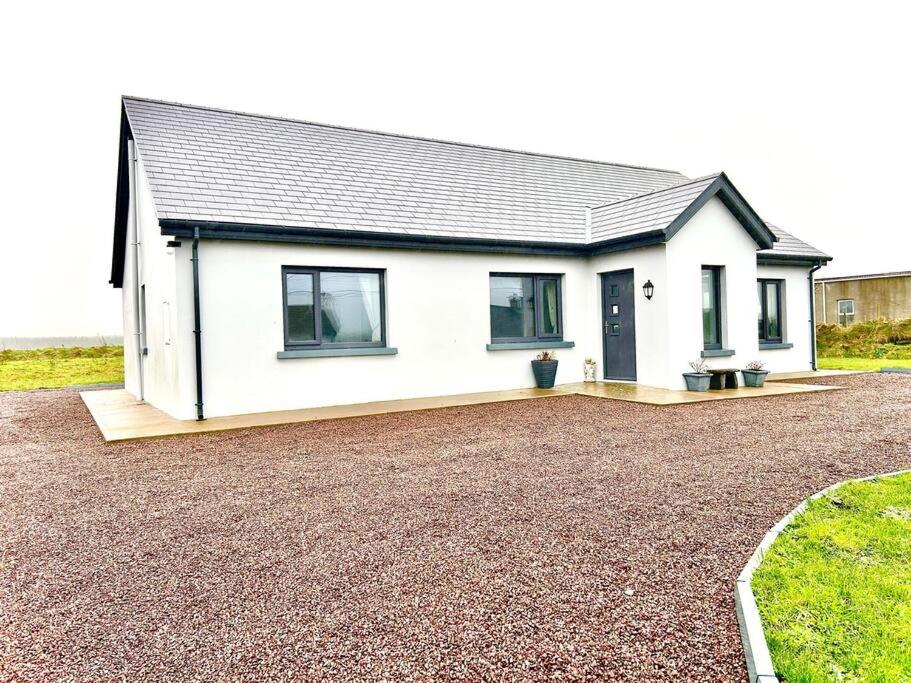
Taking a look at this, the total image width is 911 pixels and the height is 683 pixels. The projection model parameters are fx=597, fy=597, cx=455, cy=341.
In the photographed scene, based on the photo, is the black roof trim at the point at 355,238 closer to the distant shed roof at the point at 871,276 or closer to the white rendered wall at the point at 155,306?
the white rendered wall at the point at 155,306

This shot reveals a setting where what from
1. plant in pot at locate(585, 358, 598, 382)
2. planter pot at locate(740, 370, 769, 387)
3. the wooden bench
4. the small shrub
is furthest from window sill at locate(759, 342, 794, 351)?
plant in pot at locate(585, 358, 598, 382)

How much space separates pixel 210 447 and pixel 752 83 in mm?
23018

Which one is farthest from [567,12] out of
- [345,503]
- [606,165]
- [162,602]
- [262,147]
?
[162,602]

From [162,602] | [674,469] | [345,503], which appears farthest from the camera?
[674,469]

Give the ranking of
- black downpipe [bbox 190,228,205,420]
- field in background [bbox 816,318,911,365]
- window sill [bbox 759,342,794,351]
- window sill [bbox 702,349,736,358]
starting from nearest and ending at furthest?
black downpipe [bbox 190,228,205,420]
window sill [bbox 702,349,736,358]
window sill [bbox 759,342,794,351]
field in background [bbox 816,318,911,365]

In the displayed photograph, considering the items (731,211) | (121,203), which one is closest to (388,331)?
(731,211)

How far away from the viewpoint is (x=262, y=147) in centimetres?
1328

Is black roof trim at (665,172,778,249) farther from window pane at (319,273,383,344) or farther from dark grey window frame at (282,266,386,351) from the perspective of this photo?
dark grey window frame at (282,266,386,351)

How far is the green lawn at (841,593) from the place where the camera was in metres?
2.42

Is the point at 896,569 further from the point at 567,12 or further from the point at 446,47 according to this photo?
the point at 446,47

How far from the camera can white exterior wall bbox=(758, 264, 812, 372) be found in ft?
50.9

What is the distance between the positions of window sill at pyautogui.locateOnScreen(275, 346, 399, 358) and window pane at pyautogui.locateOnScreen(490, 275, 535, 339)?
2.56 meters

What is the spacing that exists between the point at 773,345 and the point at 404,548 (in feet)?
46.4

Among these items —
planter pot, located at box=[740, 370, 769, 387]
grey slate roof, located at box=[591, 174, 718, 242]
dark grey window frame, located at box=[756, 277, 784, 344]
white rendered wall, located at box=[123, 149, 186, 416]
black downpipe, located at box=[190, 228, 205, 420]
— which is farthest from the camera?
dark grey window frame, located at box=[756, 277, 784, 344]
